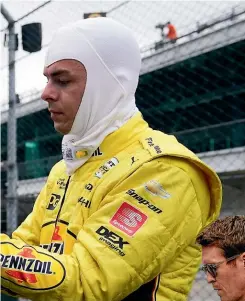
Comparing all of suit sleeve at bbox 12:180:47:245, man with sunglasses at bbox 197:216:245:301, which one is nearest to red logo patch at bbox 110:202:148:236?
suit sleeve at bbox 12:180:47:245

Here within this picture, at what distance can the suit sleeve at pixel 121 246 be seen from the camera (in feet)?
3.60

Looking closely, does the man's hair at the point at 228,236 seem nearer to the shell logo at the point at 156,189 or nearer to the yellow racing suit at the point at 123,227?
the yellow racing suit at the point at 123,227

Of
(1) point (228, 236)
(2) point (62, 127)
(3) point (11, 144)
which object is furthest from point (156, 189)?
(3) point (11, 144)

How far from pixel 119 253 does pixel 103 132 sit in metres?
0.28

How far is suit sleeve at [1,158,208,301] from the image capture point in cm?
110

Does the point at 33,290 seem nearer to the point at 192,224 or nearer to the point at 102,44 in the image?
the point at 192,224

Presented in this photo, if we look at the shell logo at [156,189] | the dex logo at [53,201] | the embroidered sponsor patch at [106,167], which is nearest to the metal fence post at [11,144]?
the dex logo at [53,201]

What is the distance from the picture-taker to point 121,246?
114 cm

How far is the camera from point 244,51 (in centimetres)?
768

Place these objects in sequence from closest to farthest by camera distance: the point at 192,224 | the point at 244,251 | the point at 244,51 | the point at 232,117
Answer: the point at 192,224 < the point at 244,251 < the point at 244,51 < the point at 232,117

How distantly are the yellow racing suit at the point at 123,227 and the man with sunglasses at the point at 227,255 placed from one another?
513 mm

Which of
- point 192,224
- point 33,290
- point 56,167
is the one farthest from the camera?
point 56,167

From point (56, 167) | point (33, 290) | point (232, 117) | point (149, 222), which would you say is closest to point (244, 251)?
point (56, 167)

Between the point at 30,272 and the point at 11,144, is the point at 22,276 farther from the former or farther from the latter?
the point at 11,144
